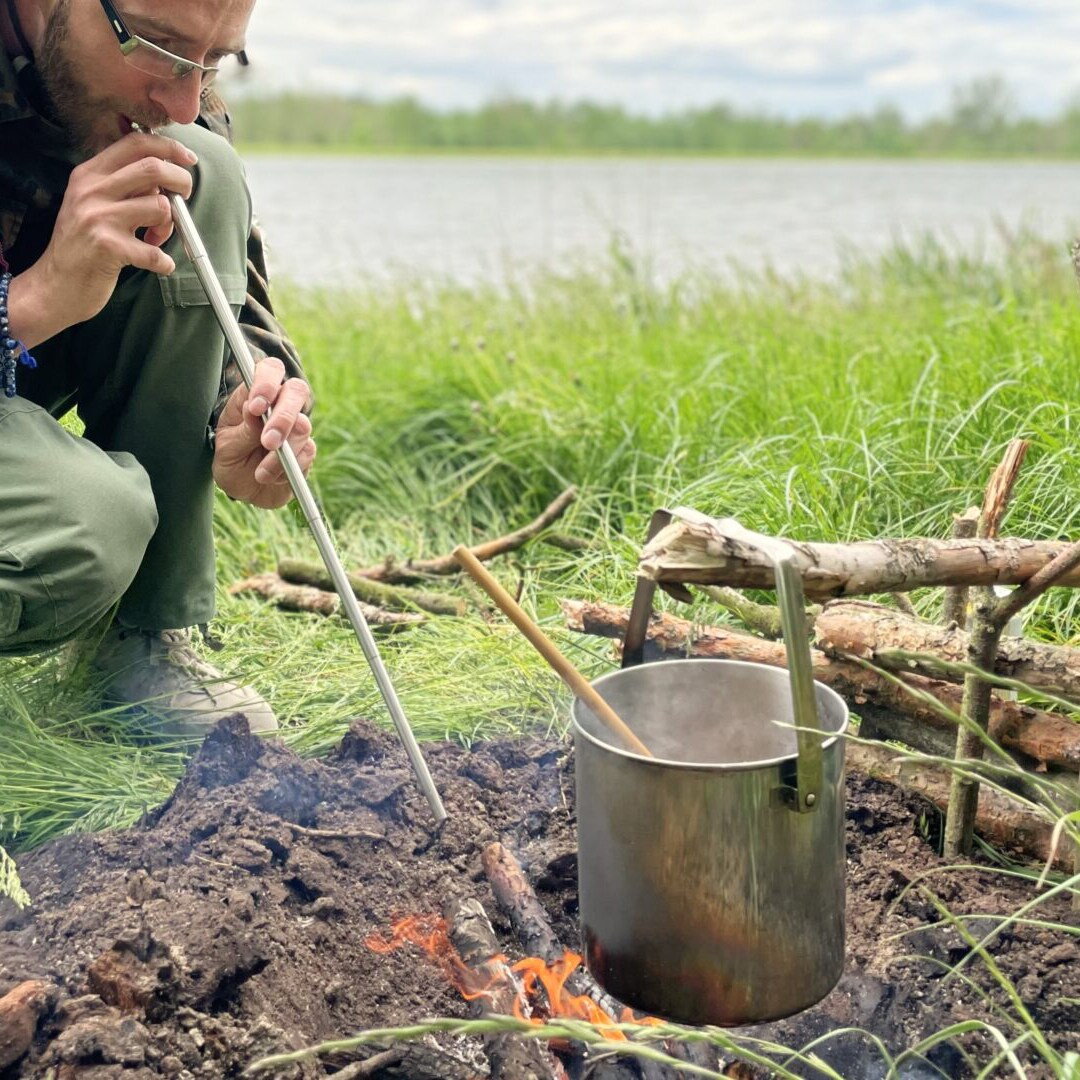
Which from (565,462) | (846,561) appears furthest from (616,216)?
(846,561)

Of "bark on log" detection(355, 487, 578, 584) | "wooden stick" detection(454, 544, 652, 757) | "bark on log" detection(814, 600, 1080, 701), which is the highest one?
"wooden stick" detection(454, 544, 652, 757)

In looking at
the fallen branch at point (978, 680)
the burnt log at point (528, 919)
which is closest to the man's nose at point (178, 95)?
the burnt log at point (528, 919)

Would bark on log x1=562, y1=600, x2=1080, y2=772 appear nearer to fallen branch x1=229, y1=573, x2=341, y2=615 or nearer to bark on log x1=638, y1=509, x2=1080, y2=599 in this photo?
bark on log x1=638, y1=509, x2=1080, y2=599

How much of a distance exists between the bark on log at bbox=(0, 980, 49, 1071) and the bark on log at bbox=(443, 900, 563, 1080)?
59 cm

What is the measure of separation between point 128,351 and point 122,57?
637mm

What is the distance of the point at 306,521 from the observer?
228 centimetres

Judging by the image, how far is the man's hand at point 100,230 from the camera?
2141mm

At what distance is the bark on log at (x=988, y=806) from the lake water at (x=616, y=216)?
1875mm

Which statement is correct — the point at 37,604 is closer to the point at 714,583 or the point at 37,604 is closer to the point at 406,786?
the point at 406,786

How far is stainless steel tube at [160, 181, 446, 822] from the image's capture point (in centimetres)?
223

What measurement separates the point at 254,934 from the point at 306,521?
0.75 metres

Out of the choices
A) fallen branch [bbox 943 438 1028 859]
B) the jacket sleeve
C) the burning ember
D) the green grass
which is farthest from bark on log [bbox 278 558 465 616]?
fallen branch [bbox 943 438 1028 859]

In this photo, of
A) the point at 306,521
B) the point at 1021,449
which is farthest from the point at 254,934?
the point at 1021,449

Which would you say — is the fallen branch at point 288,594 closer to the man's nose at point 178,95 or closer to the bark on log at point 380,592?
the bark on log at point 380,592
